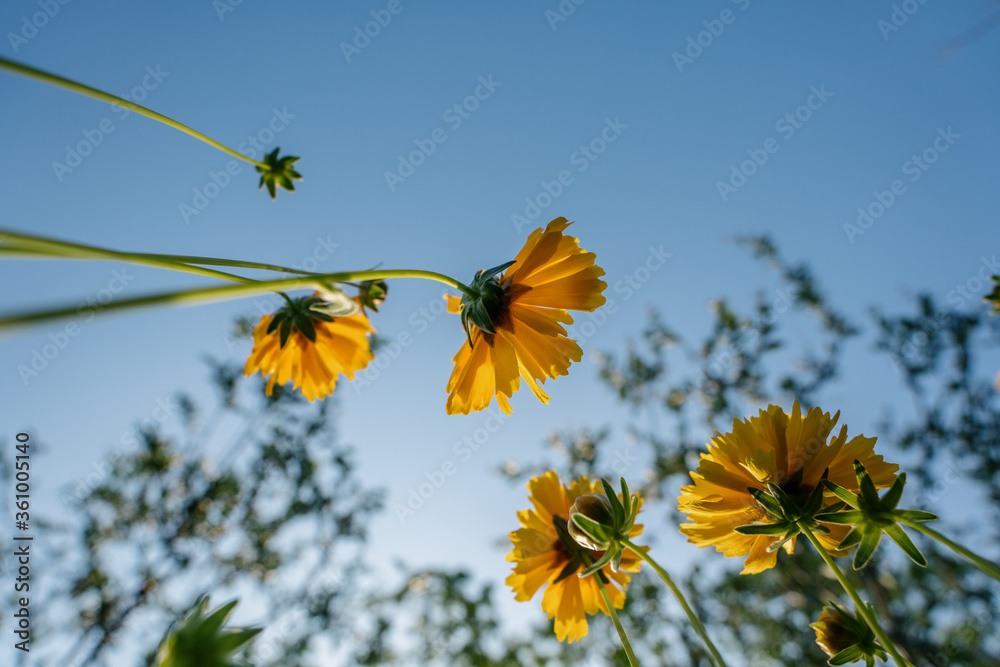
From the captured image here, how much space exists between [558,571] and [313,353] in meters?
0.84

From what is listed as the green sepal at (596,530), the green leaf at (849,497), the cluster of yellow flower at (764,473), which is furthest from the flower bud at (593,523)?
the green leaf at (849,497)

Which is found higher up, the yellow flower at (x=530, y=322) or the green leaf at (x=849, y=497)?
the yellow flower at (x=530, y=322)

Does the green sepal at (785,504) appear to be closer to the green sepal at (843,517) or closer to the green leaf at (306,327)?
the green sepal at (843,517)

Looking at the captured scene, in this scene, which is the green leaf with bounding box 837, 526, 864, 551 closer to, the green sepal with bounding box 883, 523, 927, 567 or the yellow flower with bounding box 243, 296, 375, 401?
the green sepal with bounding box 883, 523, 927, 567

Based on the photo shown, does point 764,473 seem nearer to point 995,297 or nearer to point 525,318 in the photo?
point 525,318

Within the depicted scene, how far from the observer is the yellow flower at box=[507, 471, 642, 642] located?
4.19ft

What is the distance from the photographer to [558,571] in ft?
4.35

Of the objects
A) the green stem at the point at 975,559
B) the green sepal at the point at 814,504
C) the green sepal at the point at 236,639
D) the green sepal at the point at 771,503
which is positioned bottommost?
the green stem at the point at 975,559

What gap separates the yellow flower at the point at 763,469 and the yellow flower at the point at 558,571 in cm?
32

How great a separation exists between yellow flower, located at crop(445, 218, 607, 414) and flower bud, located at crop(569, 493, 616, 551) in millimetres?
223

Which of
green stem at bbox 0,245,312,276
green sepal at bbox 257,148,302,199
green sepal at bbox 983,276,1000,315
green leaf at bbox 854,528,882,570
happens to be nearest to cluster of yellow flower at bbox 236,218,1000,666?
green leaf at bbox 854,528,882,570

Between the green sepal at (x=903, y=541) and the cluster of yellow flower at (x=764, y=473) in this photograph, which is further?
the cluster of yellow flower at (x=764, y=473)

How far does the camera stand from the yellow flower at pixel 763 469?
2.95 ft

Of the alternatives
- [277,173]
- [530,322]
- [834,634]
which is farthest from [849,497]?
[277,173]
